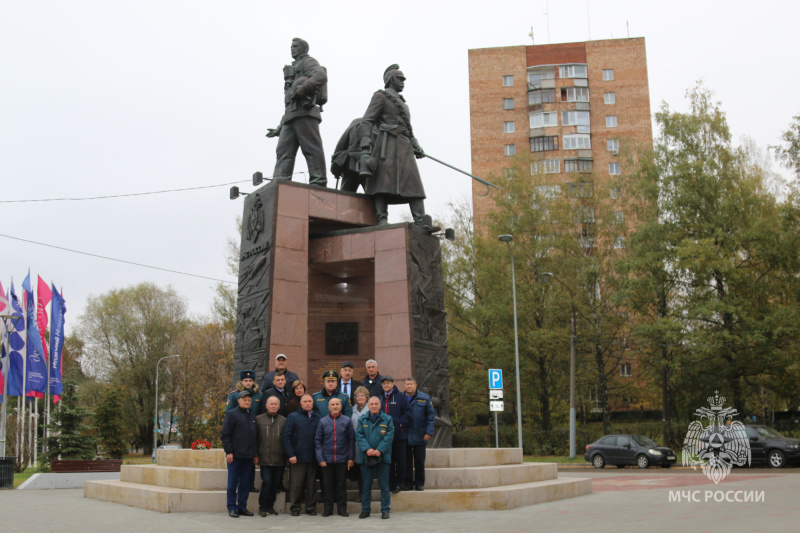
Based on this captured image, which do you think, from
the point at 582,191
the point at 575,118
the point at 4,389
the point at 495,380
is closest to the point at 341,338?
the point at 495,380

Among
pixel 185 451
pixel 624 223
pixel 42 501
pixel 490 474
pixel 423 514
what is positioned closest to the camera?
pixel 423 514

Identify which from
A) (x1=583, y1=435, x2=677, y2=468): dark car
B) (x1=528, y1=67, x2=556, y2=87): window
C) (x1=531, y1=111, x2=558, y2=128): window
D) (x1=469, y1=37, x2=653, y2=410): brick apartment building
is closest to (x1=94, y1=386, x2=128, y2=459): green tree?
(x1=583, y1=435, x2=677, y2=468): dark car

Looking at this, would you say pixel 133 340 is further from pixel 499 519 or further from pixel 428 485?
pixel 499 519

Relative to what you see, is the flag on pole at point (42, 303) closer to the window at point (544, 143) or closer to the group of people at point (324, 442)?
the group of people at point (324, 442)

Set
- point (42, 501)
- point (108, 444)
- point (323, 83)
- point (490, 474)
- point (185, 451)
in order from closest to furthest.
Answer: point (490, 474) < point (185, 451) < point (42, 501) < point (323, 83) < point (108, 444)

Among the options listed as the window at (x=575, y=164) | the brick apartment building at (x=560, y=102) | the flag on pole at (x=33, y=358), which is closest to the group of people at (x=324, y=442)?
the flag on pole at (x=33, y=358)

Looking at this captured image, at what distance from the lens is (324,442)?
9.72 meters

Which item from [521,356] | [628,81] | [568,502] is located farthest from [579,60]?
[568,502]

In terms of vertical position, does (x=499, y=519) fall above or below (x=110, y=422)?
below

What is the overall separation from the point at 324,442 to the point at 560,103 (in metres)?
52.2

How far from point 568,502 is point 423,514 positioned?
2.79 metres

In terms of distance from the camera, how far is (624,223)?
38.4 meters

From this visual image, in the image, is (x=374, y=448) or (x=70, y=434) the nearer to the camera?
(x=374, y=448)

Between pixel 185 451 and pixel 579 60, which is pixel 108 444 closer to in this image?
→ pixel 185 451
